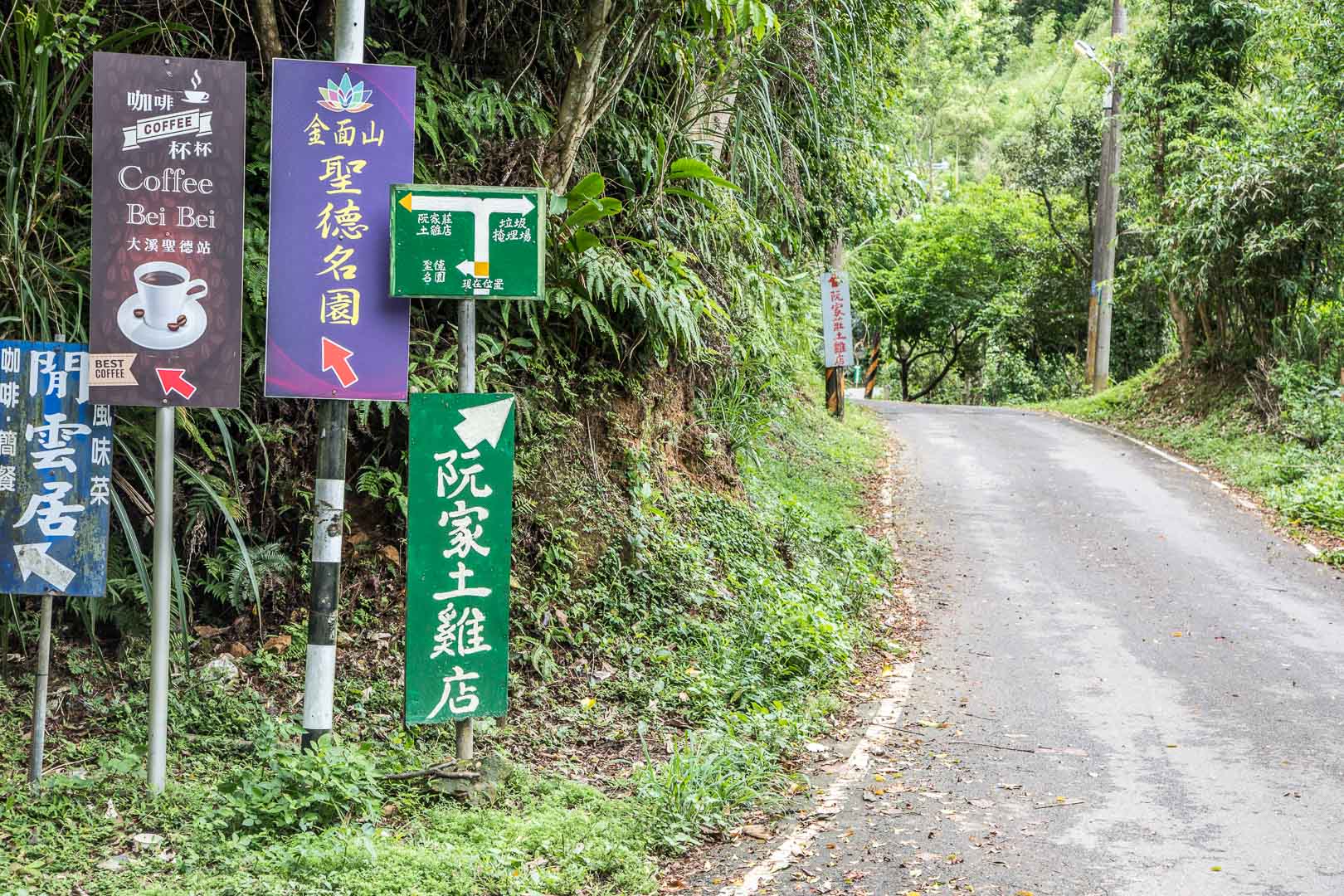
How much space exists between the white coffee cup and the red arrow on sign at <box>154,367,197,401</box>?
185 mm

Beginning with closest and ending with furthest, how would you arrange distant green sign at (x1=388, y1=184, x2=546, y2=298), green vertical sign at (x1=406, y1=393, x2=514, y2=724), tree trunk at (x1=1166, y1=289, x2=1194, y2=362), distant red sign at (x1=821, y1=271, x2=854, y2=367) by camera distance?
distant green sign at (x1=388, y1=184, x2=546, y2=298)
green vertical sign at (x1=406, y1=393, x2=514, y2=724)
distant red sign at (x1=821, y1=271, x2=854, y2=367)
tree trunk at (x1=1166, y1=289, x2=1194, y2=362)

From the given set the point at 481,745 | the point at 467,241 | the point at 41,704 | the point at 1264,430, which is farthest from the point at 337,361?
the point at 1264,430

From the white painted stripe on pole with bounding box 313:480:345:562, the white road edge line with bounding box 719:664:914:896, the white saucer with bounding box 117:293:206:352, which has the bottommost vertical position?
the white road edge line with bounding box 719:664:914:896

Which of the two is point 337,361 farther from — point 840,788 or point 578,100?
point 840,788

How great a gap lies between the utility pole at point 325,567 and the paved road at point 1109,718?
2169mm

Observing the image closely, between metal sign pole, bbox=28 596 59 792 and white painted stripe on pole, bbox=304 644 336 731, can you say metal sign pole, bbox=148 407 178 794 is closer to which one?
metal sign pole, bbox=28 596 59 792

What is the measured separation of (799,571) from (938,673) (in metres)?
1.69

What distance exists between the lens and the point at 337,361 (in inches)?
199

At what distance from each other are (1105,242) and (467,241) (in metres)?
24.2

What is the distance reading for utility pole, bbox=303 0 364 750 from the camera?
5.03 meters

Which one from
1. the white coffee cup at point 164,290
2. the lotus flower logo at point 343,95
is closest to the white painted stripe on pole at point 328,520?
the white coffee cup at point 164,290

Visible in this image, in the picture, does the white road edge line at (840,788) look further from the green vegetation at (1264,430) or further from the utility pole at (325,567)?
the green vegetation at (1264,430)

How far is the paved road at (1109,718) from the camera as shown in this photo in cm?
502

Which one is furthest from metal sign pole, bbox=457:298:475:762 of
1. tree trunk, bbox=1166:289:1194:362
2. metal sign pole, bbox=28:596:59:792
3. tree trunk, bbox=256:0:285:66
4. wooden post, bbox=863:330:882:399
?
wooden post, bbox=863:330:882:399
